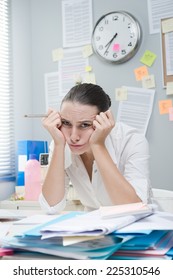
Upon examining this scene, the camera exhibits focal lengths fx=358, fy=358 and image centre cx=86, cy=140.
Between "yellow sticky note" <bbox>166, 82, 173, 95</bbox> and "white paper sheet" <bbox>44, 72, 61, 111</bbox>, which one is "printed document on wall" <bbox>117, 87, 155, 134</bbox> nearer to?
"yellow sticky note" <bbox>166, 82, 173, 95</bbox>

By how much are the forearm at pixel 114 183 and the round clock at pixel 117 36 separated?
127cm

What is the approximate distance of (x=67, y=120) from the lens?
1.34 meters

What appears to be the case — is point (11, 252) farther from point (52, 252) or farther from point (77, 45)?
point (77, 45)

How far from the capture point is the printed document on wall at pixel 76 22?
2543 mm

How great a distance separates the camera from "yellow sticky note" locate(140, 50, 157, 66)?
7.54 feet

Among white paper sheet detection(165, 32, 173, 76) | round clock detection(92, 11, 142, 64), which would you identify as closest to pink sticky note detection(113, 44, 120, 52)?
round clock detection(92, 11, 142, 64)

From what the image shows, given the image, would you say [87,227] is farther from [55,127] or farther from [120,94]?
[120,94]

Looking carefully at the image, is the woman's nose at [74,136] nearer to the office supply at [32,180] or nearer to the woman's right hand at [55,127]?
the woman's right hand at [55,127]

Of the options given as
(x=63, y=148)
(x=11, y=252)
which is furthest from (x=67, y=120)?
(x=11, y=252)

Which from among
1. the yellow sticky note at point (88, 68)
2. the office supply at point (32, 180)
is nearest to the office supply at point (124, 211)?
the office supply at point (32, 180)

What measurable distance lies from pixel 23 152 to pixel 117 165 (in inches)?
45.2

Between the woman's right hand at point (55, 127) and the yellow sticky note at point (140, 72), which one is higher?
the yellow sticky note at point (140, 72)

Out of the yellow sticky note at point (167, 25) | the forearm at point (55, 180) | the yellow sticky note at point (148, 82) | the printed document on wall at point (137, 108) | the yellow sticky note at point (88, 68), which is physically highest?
the yellow sticky note at point (167, 25)

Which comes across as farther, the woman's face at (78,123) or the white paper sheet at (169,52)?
the white paper sheet at (169,52)
